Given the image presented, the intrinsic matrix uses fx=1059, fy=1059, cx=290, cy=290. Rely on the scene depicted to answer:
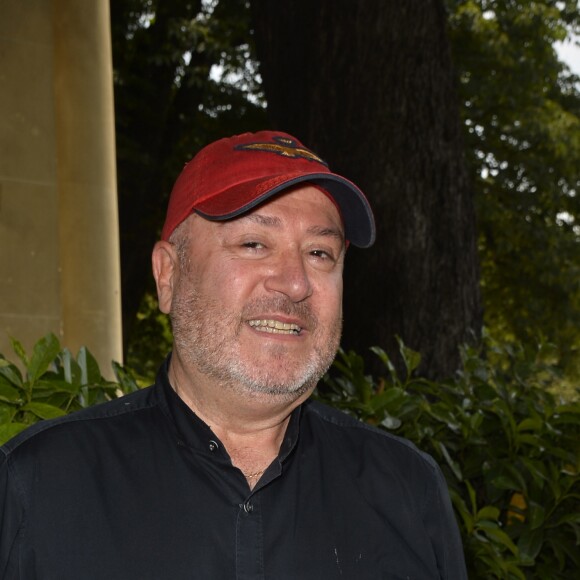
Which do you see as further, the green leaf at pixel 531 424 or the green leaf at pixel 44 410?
the green leaf at pixel 531 424

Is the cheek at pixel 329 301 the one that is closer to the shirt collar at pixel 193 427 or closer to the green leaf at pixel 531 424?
the shirt collar at pixel 193 427

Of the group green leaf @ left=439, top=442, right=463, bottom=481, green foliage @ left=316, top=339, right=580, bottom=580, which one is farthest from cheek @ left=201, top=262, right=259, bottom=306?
green leaf @ left=439, top=442, right=463, bottom=481

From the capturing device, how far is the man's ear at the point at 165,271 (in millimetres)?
2557

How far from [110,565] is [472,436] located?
1.81 m

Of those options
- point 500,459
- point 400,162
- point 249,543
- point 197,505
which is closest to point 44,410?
point 197,505

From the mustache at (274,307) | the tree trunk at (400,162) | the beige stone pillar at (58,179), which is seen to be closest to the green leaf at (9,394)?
the mustache at (274,307)

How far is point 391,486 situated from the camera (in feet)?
7.89

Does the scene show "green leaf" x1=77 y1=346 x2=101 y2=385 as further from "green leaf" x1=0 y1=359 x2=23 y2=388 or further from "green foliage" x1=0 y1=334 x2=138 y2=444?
"green leaf" x1=0 y1=359 x2=23 y2=388

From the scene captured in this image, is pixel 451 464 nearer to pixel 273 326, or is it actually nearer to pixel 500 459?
pixel 500 459

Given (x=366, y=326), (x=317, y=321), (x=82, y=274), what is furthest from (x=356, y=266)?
(x=317, y=321)

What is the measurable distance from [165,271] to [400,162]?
3999 mm

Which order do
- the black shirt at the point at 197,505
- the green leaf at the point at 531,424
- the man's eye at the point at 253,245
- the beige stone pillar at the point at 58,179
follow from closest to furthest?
1. the black shirt at the point at 197,505
2. the man's eye at the point at 253,245
3. the green leaf at the point at 531,424
4. the beige stone pillar at the point at 58,179

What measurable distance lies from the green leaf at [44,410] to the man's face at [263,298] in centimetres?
45

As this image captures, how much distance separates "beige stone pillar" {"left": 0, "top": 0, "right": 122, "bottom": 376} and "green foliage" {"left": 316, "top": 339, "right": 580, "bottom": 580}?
1662 millimetres
